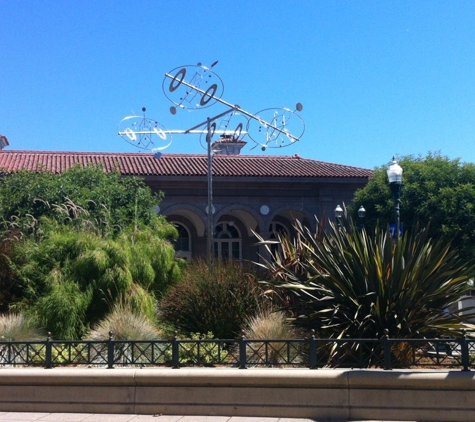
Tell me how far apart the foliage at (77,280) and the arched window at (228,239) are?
2484 centimetres

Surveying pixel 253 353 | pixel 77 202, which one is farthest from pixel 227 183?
pixel 253 353

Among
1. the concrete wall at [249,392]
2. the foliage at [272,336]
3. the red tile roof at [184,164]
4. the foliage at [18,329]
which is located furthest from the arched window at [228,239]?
the concrete wall at [249,392]

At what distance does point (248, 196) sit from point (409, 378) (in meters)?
26.6

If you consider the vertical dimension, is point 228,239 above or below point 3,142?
below

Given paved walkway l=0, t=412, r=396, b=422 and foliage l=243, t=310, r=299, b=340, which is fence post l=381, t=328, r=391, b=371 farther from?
foliage l=243, t=310, r=299, b=340

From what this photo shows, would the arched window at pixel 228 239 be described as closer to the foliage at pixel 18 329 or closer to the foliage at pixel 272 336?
the foliage at pixel 18 329

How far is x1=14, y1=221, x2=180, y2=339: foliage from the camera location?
1119cm

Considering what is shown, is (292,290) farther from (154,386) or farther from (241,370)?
(154,386)

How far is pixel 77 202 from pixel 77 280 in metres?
4.36

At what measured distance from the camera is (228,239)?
37844mm

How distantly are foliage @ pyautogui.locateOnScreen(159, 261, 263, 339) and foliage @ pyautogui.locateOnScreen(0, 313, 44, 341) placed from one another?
213cm

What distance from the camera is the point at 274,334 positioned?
927 cm

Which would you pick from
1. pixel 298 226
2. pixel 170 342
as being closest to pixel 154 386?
pixel 170 342

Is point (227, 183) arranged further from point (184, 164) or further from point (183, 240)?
point (183, 240)
